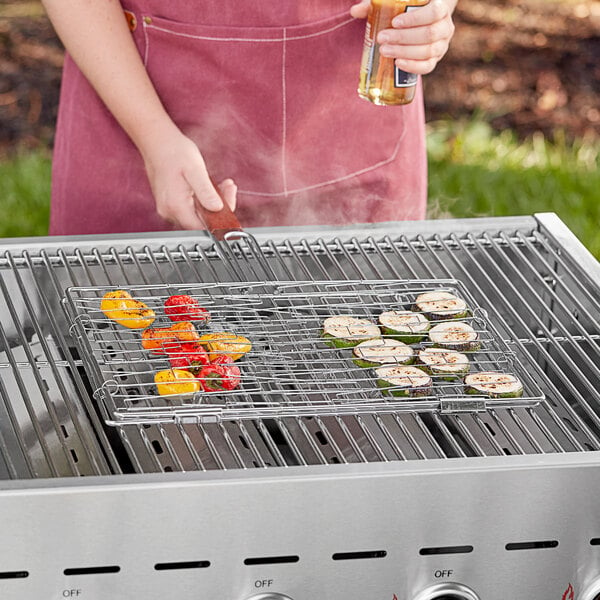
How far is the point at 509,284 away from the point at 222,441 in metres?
0.62

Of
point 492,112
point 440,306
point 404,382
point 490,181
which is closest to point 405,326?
point 440,306

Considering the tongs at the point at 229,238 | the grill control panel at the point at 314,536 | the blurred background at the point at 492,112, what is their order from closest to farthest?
the grill control panel at the point at 314,536 → the tongs at the point at 229,238 → the blurred background at the point at 492,112

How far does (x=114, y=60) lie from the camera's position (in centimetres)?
224

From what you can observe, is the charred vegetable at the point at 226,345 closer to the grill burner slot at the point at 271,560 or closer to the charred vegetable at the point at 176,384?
the charred vegetable at the point at 176,384

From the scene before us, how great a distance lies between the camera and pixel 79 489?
1.24m

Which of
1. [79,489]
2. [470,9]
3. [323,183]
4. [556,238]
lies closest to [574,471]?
[79,489]

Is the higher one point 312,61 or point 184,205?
point 312,61

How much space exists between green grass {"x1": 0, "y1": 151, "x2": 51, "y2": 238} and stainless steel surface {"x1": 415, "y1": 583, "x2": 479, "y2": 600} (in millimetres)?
2941

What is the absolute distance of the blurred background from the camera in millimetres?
4273

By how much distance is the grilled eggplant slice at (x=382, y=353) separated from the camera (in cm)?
157

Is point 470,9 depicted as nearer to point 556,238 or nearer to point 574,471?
point 556,238

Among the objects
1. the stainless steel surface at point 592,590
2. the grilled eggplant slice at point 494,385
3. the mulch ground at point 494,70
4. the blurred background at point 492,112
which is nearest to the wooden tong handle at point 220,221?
the grilled eggplant slice at point 494,385

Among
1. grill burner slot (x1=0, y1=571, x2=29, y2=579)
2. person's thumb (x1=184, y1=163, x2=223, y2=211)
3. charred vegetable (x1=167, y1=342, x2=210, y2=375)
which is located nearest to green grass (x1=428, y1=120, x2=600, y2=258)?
person's thumb (x1=184, y1=163, x2=223, y2=211)

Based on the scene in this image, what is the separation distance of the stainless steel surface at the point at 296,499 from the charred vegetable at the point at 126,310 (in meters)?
0.08
